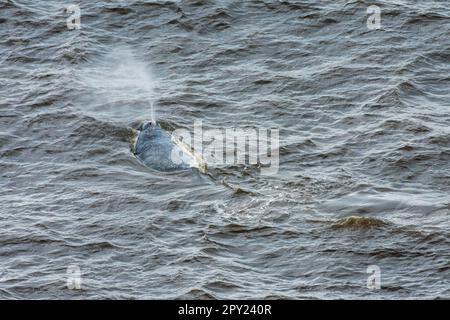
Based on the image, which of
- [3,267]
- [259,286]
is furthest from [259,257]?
[3,267]

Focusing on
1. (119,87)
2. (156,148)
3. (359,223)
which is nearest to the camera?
(359,223)

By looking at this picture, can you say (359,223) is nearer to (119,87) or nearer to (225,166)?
(225,166)

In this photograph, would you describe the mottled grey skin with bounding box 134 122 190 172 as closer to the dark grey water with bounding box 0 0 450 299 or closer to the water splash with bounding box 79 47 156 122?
the dark grey water with bounding box 0 0 450 299

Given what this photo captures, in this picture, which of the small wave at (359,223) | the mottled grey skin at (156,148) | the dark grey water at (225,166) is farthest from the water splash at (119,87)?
the small wave at (359,223)

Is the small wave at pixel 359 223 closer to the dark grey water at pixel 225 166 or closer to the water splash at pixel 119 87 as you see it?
the dark grey water at pixel 225 166

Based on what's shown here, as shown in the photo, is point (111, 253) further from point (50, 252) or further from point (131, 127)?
point (131, 127)

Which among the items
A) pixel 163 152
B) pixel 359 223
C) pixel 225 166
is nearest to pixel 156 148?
pixel 163 152
